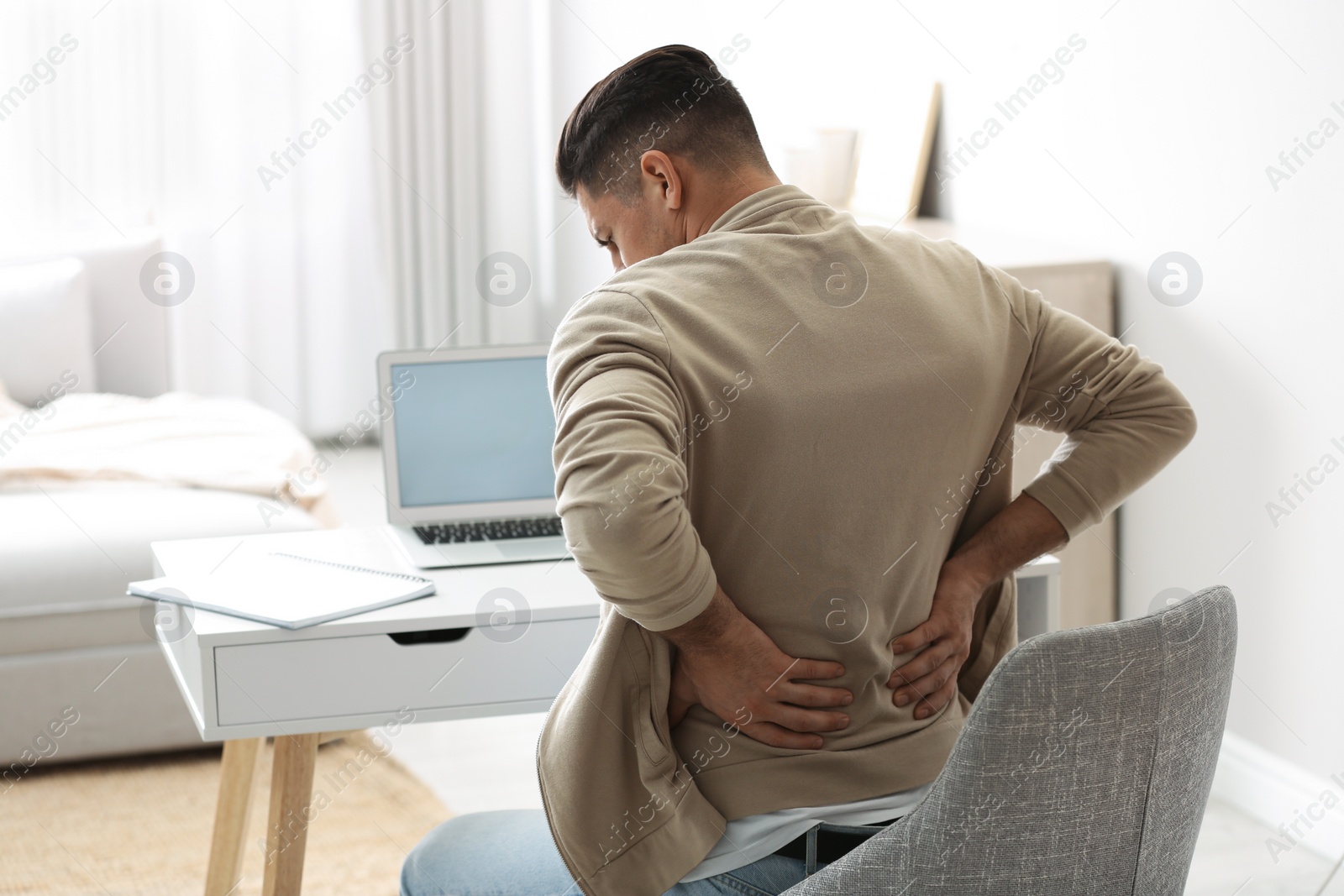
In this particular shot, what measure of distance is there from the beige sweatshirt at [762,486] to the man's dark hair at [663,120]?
0.08m

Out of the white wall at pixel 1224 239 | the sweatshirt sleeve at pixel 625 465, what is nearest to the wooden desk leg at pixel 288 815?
the sweatshirt sleeve at pixel 625 465

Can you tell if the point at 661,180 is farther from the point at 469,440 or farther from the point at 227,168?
the point at 227,168

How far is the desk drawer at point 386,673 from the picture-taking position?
1351 millimetres

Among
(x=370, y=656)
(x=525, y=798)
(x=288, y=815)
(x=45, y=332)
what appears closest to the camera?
(x=370, y=656)

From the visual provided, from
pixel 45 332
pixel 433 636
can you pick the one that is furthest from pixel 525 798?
pixel 45 332

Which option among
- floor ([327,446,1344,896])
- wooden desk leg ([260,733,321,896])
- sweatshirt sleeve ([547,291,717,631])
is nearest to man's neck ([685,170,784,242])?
sweatshirt sleeve ([547,291,717,631])

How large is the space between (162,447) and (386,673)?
5.62 ft

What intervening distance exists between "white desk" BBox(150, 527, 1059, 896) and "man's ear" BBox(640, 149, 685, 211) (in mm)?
511

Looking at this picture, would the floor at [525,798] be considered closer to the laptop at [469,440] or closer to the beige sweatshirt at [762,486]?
the laptop at [469,440]

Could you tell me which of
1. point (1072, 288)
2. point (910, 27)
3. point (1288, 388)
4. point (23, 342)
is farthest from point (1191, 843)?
point (23, 342)

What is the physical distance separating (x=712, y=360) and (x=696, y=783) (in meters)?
0.35

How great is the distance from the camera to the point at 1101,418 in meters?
1.25

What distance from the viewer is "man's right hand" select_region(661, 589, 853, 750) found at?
101cm

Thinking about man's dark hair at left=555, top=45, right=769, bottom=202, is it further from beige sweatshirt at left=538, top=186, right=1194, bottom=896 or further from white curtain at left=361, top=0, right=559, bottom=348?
white curtain at left=361, top=0, right=559, bottom=348
